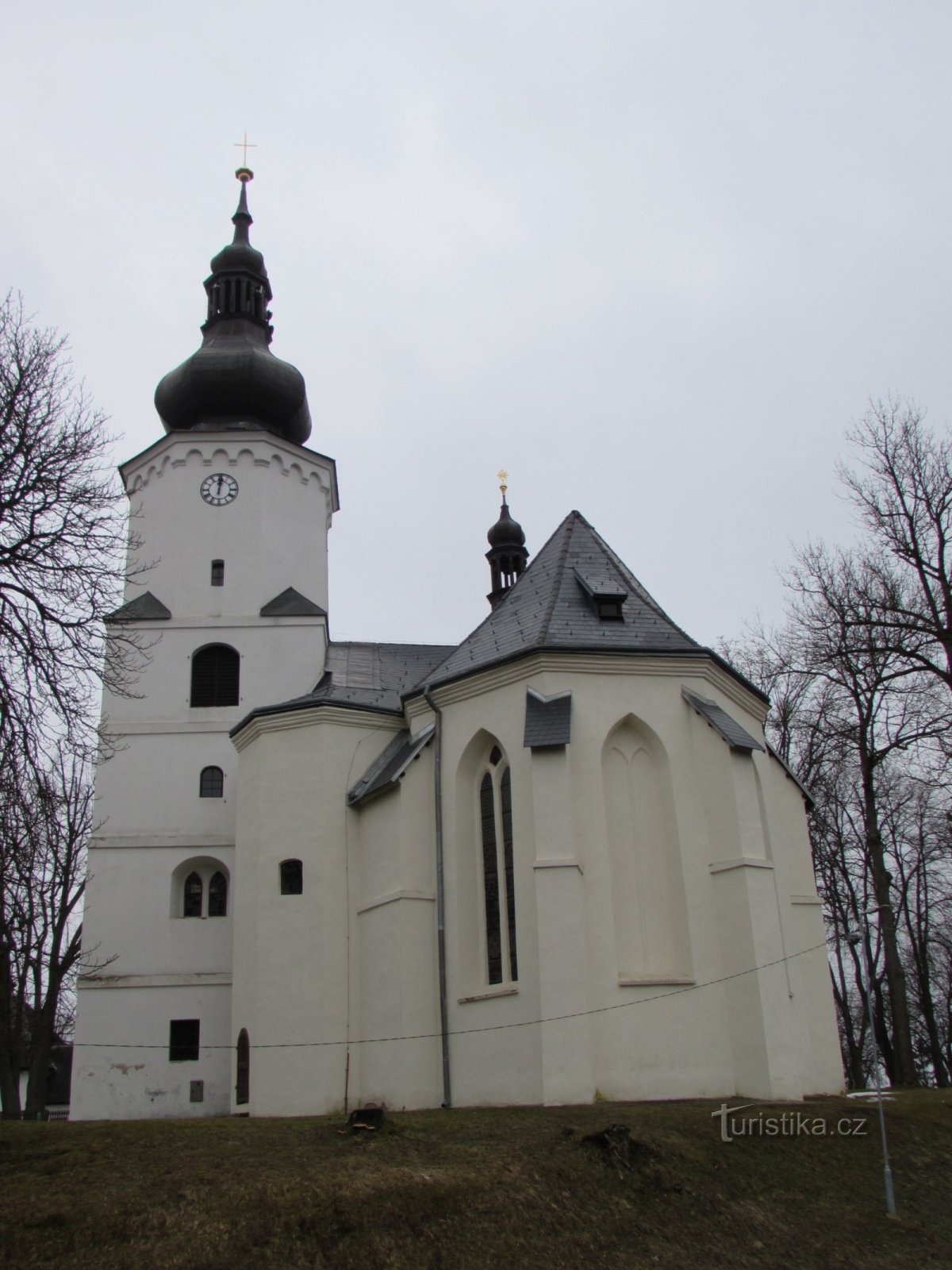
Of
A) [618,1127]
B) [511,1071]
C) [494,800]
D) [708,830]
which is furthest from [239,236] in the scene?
[618,1127]

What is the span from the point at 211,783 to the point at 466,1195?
556 inches

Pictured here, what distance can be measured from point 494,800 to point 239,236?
63.8 feet

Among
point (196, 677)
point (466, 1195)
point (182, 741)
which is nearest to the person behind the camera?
point (466, 1195)

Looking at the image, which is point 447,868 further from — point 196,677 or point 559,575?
point 196,677

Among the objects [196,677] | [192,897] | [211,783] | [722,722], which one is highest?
[196,677]

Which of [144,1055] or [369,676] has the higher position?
[369,676]

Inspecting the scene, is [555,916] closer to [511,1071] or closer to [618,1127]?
[511,1071]

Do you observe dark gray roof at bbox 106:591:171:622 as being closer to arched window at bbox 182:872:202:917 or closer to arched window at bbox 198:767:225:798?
arched window at bbox 198:767:225:798

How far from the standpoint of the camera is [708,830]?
1883 centimetres

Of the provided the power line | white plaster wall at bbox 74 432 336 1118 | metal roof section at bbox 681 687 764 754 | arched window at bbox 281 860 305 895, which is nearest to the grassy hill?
the power line

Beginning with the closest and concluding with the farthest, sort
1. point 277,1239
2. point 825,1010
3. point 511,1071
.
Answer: point 277,1239, point 511,1071, point 825,1010

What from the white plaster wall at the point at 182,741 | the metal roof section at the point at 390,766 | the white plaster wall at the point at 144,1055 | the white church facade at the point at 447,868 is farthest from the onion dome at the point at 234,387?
the white plaster wall at the point at 144,1055

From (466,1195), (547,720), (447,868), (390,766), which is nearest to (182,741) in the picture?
(390,766)

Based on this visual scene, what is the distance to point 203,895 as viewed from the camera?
2427 cm
